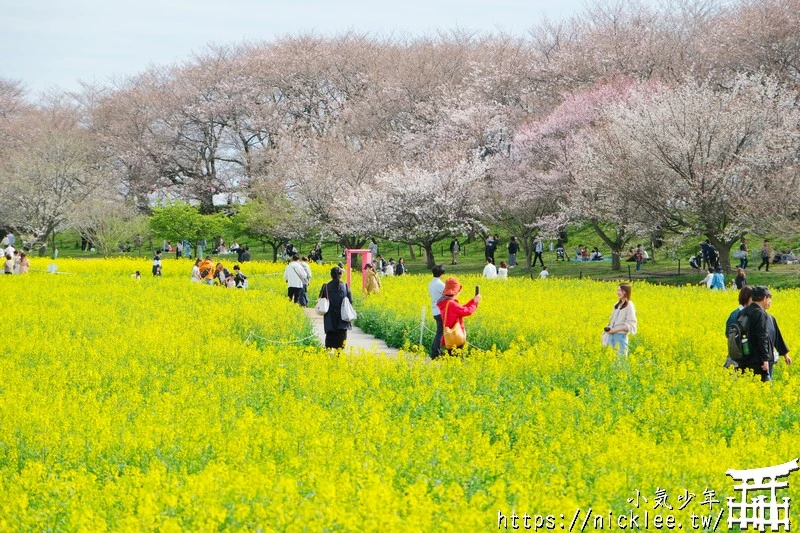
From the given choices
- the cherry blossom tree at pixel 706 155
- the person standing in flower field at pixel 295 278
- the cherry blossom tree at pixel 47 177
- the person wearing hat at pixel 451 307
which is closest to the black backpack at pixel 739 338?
the person wearing hat at pixel 451 307

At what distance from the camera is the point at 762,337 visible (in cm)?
1218

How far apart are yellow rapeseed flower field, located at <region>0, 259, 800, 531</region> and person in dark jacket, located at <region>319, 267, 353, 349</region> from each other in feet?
1.72

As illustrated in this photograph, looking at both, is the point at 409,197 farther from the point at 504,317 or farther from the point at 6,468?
the point at 6,468

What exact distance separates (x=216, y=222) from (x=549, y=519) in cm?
5360

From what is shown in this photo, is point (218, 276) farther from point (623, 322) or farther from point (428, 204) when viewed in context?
point (623, 322)

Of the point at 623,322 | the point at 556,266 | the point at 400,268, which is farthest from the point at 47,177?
the point at 623,322

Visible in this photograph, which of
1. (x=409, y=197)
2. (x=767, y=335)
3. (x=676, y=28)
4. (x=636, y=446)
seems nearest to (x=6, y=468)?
(x=636, y=446)

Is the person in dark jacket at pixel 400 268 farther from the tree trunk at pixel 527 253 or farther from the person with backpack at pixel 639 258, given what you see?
the person with backpack at pixel 639 258

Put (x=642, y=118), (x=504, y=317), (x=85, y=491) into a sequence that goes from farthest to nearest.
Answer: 1. (x=642, y=118)
2. (x=504, y=317)
3. (x=85, y=491)

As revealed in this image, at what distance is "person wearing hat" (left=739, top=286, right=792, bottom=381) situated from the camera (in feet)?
39.5

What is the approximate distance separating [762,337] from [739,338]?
37 centimetres

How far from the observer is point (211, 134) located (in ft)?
233

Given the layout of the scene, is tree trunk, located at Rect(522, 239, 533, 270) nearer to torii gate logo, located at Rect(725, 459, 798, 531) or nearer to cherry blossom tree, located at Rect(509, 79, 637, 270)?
cherry blossom tree, located at Rect(509, 79, 637, 270)

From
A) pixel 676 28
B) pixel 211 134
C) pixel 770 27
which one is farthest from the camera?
pixel 211 134
